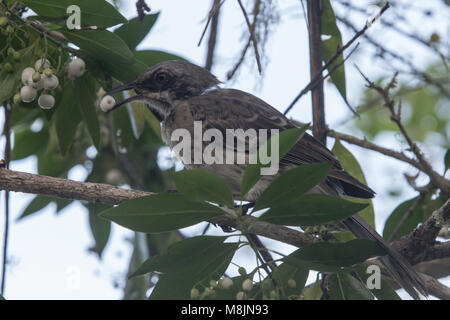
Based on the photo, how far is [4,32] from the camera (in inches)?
151

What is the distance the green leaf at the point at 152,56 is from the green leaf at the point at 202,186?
2.10m

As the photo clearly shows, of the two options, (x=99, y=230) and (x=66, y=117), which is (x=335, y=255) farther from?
(x=99, y=230)

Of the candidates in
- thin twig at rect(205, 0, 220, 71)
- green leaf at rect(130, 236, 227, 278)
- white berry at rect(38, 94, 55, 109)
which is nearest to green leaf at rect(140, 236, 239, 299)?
green leaf at rect(130, 236, 227, 278)

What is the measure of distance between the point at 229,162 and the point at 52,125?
1.93 m

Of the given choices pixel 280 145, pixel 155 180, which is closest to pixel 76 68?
pixel 280 145

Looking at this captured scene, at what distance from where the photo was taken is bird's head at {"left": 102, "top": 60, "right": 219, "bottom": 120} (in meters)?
5.18

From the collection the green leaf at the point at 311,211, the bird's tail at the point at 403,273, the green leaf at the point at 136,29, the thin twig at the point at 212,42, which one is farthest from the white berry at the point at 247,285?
the thin twig at the point at 212,42

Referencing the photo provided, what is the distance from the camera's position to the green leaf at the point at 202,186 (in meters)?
2.93

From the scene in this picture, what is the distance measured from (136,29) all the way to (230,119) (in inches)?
38.3

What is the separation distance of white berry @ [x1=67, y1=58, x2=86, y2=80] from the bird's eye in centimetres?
120

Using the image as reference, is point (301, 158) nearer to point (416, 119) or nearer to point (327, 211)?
point (327, 211)

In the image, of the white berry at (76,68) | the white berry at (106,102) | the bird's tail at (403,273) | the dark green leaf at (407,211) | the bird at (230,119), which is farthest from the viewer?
the dark green leaf at (407,211)

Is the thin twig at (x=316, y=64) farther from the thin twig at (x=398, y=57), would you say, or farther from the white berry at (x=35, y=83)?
the white berry at (x=35, y=83)

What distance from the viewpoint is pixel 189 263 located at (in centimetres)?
316
